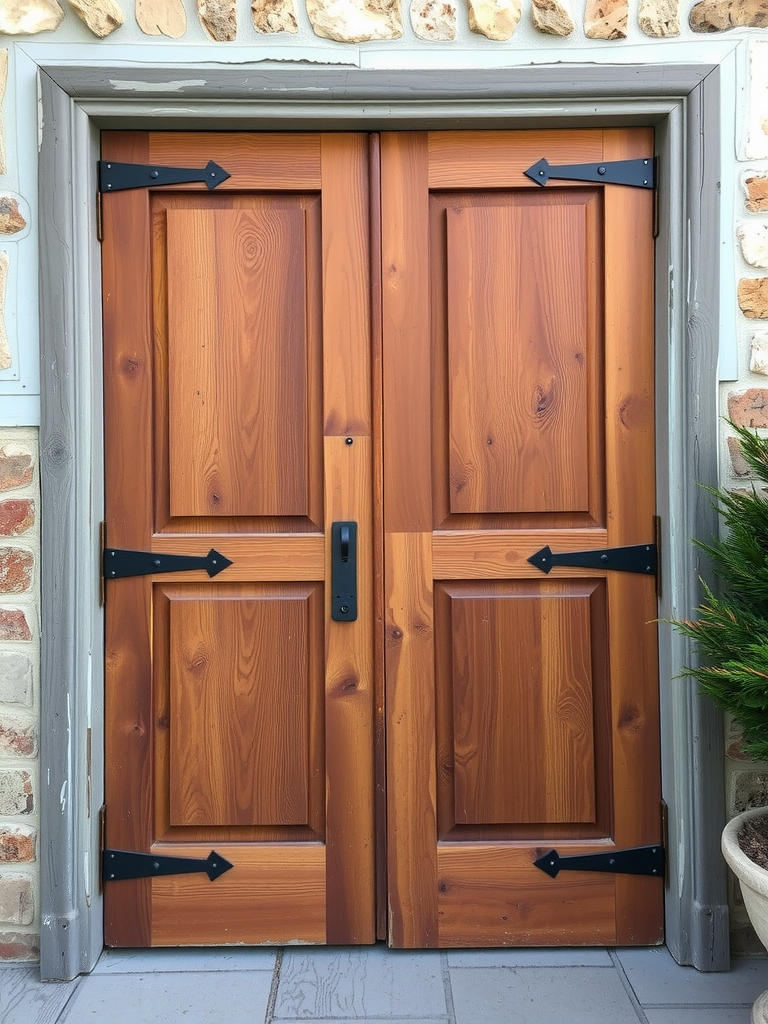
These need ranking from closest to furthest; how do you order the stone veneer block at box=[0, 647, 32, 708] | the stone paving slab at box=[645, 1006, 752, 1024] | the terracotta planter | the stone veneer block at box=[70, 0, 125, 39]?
the terracotta planter, the stone paving slab at box=[645, 1006, 752, 1024], the stone veneer block at box=[70, 0, 125, 39], the stone veneer block at box=[0, 647, 32, 708]

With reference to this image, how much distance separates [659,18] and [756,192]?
0.51 metres

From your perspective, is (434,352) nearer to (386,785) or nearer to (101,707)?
(386,785)

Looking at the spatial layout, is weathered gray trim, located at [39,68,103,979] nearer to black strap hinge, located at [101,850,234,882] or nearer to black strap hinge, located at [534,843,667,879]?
black strap hinge, located at [101,850,234,882]

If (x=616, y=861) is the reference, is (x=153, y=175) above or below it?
above

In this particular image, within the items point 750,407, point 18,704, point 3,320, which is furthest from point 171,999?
point 750,407

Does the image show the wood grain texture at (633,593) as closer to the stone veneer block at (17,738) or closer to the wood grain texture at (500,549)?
the wood grain texture at (500,549)

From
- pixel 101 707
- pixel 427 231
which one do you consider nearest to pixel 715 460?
pixel 427 231

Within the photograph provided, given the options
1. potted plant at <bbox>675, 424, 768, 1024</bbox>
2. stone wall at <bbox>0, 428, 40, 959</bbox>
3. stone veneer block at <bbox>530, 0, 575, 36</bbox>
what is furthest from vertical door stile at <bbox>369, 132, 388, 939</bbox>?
stone wall at <bbox>0, 428, 40, 959</bbox>

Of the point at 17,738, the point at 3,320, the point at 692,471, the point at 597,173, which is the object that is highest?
the point at 597,173

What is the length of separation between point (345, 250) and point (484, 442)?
0.65 metres

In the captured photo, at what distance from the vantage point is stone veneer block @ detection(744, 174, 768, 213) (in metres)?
2.14

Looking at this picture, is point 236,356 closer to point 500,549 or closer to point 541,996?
point 500,549

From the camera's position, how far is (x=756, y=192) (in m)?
2.14

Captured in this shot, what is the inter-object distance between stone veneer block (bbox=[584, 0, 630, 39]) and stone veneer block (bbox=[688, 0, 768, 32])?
187 mm
